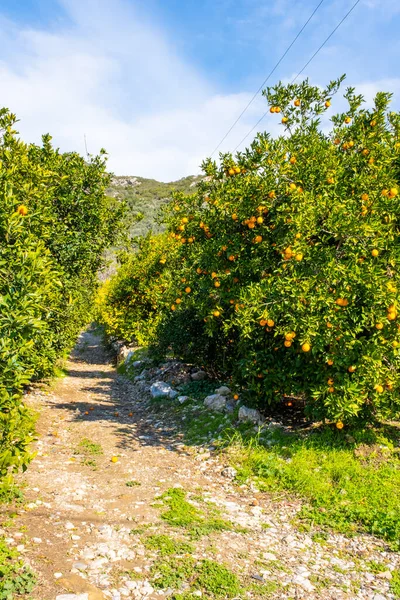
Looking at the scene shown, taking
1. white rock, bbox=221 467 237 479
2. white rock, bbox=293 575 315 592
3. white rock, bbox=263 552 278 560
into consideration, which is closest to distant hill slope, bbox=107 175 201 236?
white rock, bbox=221 467 237 479

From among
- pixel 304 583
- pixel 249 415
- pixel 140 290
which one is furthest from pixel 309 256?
pixel 140 290

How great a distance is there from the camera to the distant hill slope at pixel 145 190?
55.5 m

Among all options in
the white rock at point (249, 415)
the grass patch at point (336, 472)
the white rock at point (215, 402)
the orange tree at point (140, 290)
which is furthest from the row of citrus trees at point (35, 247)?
the orange tree at point (140, 290)

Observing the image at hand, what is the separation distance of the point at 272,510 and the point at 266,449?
4.22 feet

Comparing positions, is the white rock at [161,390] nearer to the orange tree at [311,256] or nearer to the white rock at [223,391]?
the white rock at [223,391]

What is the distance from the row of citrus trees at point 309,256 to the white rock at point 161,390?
7.23 ft

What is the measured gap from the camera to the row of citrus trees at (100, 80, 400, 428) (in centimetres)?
562

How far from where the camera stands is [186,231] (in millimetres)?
8102

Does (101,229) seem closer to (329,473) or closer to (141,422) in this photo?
(141,422)

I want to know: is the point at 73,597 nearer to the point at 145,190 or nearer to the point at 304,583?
the point at 304,583

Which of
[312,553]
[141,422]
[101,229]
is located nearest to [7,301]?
[312,553]

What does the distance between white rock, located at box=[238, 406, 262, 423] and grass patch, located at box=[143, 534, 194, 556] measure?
10.3 ft

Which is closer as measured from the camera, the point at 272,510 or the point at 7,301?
the point at 7,301

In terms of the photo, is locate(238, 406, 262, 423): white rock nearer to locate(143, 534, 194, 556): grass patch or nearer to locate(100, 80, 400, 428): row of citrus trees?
locate(100, 80, 400, 428): row of citrus trees
